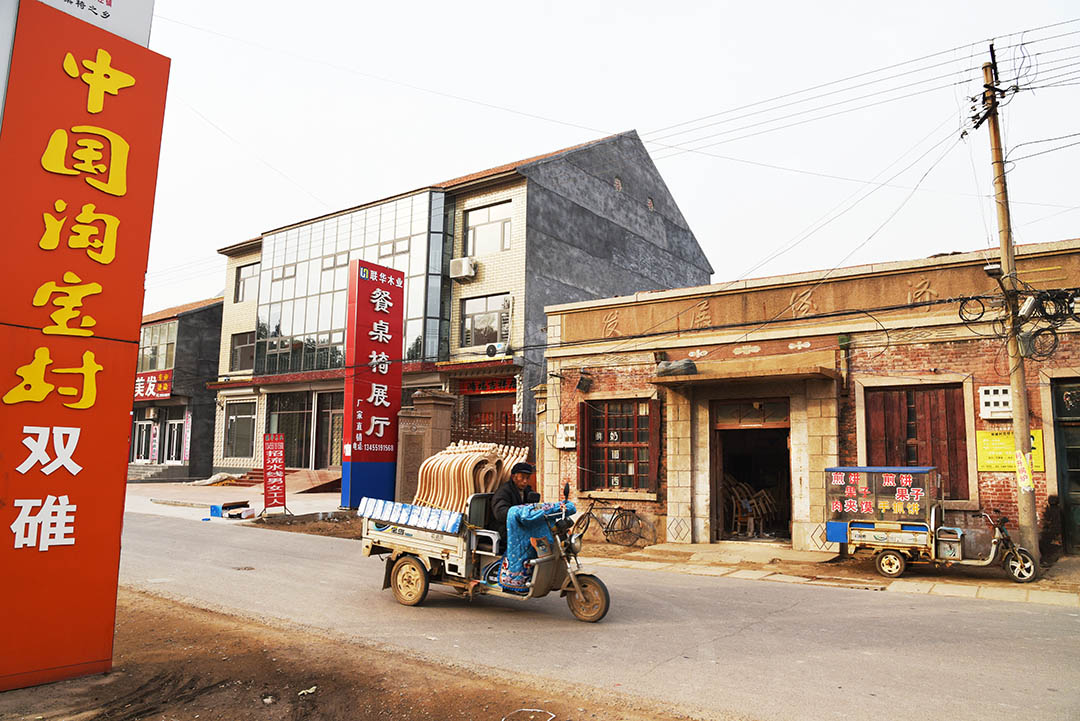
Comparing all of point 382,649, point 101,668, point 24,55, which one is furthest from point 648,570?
point 24,55

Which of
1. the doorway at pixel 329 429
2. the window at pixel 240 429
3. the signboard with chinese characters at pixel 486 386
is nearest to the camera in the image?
the signboard with chinese characters at pixel 486 386

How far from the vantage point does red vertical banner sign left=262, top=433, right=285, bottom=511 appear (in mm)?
18547

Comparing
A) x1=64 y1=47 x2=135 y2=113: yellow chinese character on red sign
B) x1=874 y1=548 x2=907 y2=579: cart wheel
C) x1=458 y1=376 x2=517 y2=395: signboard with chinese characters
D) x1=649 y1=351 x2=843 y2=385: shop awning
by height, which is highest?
x1=64 y1=47 x2=135 y2=113: yellow chinese character on red sign

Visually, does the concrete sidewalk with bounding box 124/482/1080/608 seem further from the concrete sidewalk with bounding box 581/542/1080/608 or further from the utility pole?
the utility pole

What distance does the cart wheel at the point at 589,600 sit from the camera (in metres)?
7.55

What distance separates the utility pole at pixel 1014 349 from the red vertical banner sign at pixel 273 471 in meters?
15.8

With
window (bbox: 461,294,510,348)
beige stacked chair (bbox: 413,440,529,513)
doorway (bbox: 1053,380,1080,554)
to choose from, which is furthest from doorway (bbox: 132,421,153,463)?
doorway (bbox: 1053,380,1080,554)

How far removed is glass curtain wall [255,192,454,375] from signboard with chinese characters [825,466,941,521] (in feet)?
55.1

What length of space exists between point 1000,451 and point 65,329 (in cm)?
1316

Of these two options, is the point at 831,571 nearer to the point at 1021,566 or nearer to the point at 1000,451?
the point at 1021,566

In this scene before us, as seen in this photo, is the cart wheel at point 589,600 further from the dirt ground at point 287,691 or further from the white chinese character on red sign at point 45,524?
the white chinese character on red sign at point 45,524

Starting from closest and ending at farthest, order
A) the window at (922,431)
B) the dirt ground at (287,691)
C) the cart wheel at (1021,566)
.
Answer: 1. the dirt ground at (287,691)
2. the cart wheel at (1021,566)
3. the window at (922,431)

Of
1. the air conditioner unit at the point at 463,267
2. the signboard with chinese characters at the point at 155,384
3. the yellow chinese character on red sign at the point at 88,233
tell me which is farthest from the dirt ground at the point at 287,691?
the signboard with chinese characters at the point at 155,384

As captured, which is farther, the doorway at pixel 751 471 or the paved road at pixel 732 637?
the doorway at pixel 751 471
